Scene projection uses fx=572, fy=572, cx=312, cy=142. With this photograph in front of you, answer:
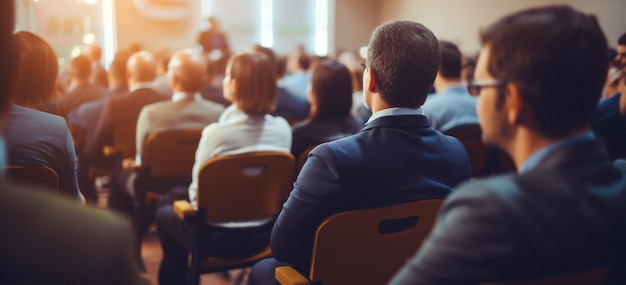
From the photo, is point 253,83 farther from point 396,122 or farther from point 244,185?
point 396,122

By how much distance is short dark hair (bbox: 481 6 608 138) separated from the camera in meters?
1.04

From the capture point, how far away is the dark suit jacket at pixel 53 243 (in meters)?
0.73

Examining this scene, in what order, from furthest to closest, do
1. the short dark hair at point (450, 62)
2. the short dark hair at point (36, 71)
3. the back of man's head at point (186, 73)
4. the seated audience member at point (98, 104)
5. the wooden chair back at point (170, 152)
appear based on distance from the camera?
the seated audience member at point (98, 104), the short dark hair at point (450, 62), the back of man's head at point (186, 73), the wooden chair back at point (170, 152), the short dark hair at point (36, 71)

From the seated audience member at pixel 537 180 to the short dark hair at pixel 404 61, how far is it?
538 millimetres

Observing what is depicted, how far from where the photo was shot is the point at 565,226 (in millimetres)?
958

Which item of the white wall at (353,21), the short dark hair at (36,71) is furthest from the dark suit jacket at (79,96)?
the white wall at (353,21)

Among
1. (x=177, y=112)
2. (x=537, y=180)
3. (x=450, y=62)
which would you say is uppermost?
(x=537, y=180)

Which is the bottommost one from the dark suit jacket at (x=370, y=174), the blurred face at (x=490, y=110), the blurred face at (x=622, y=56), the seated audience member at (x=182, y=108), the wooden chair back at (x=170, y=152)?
the wooden chair back at (x=170, y=152)

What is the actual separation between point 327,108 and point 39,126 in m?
1.50

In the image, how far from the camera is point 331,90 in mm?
3057

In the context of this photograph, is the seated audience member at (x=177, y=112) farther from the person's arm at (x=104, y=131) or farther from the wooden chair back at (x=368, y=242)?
the wooden chair back at (x=368, y=242)

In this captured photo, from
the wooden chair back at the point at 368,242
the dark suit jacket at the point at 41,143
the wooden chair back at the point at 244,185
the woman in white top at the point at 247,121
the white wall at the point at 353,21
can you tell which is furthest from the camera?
the white wall at the point at 353,21

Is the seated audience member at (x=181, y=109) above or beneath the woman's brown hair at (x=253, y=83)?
beneath

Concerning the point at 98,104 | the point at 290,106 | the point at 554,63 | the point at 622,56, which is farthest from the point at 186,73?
the point at 554,63
